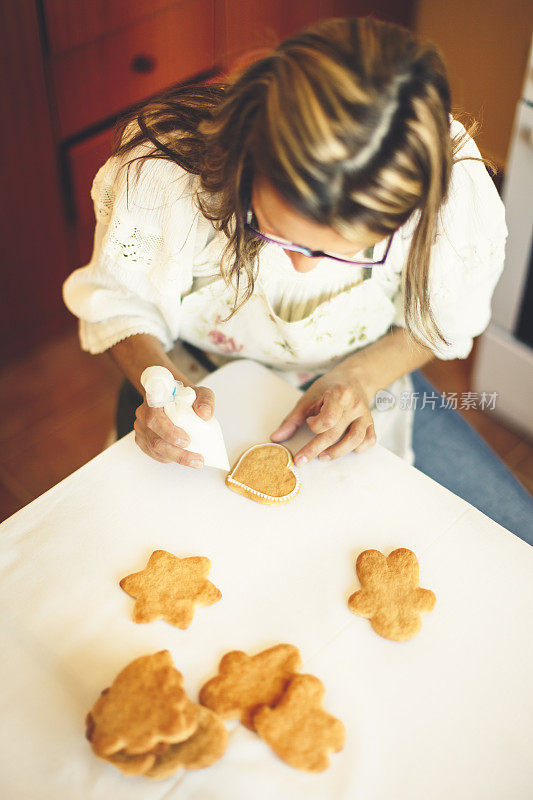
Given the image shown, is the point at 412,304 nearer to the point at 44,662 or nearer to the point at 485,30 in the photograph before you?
the point at 44,662

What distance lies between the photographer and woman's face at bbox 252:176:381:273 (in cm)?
69

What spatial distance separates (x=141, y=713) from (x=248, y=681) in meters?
0.11

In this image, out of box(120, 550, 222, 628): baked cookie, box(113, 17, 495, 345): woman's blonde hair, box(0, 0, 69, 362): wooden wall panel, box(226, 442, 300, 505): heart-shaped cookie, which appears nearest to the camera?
box(113, 17, 495, 345): woman's blonde hair

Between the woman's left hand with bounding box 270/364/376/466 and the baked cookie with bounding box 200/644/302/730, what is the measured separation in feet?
0.85

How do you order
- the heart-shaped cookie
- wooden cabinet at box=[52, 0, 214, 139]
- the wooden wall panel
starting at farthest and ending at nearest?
wooden cabinet at box=[52, 0, 214, 139]
the wooden wall panel
the heart-shaped cookie

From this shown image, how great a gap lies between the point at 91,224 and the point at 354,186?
129 cm

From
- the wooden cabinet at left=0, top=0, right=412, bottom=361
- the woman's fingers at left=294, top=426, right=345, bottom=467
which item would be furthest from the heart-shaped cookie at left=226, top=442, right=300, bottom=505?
the wooden cabinet at left=0, top=0, right=412, bottom=361

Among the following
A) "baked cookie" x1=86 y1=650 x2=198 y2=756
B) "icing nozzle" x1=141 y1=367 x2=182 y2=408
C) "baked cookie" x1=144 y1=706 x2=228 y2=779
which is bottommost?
"baked cookie" x1=144 y1=706 x2=228 y2=779

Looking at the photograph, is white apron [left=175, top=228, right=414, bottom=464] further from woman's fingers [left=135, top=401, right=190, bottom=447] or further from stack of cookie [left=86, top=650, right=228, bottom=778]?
stack of cookie [left=86, top=650, right=228, bottom=778]

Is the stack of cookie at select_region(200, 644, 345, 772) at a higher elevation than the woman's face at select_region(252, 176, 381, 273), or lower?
lower

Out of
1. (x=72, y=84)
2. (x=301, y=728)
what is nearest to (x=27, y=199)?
(x=72, y=84)

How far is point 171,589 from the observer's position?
30.3 inches

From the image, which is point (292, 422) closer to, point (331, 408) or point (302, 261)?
point (331, 408)

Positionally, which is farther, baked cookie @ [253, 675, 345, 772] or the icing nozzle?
the icing nozzle
